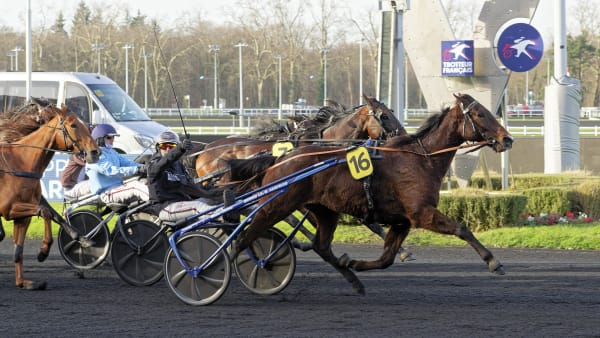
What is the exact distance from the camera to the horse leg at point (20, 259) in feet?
27.1

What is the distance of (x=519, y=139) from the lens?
2334cm

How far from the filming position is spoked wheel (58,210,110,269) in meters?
9.16

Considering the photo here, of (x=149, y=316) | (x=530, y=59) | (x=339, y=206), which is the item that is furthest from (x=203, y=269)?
(x=530, y=59)

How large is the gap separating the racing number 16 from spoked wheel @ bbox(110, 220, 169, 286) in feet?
6.19

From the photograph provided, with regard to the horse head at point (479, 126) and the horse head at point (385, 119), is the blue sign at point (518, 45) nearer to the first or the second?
the horse head at point (385, 119)

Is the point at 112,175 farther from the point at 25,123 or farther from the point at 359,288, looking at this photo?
the point at 359,288

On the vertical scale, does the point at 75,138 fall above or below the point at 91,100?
below

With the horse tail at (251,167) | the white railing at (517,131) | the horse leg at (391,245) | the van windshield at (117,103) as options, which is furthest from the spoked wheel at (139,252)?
the white railing at (517,131)

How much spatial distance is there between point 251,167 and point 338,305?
4.66 ft

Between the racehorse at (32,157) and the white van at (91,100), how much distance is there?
29.9 feet

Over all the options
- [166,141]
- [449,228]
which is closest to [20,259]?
[166,141]

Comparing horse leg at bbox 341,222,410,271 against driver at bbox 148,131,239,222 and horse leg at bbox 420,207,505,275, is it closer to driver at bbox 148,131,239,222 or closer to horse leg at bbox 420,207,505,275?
horse leg at bbox 420,207,505,275

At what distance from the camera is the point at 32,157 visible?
852 cm

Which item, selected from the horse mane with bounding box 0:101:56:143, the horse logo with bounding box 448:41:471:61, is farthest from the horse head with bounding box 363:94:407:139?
the horse logo with bounding box 448:41:471:61
